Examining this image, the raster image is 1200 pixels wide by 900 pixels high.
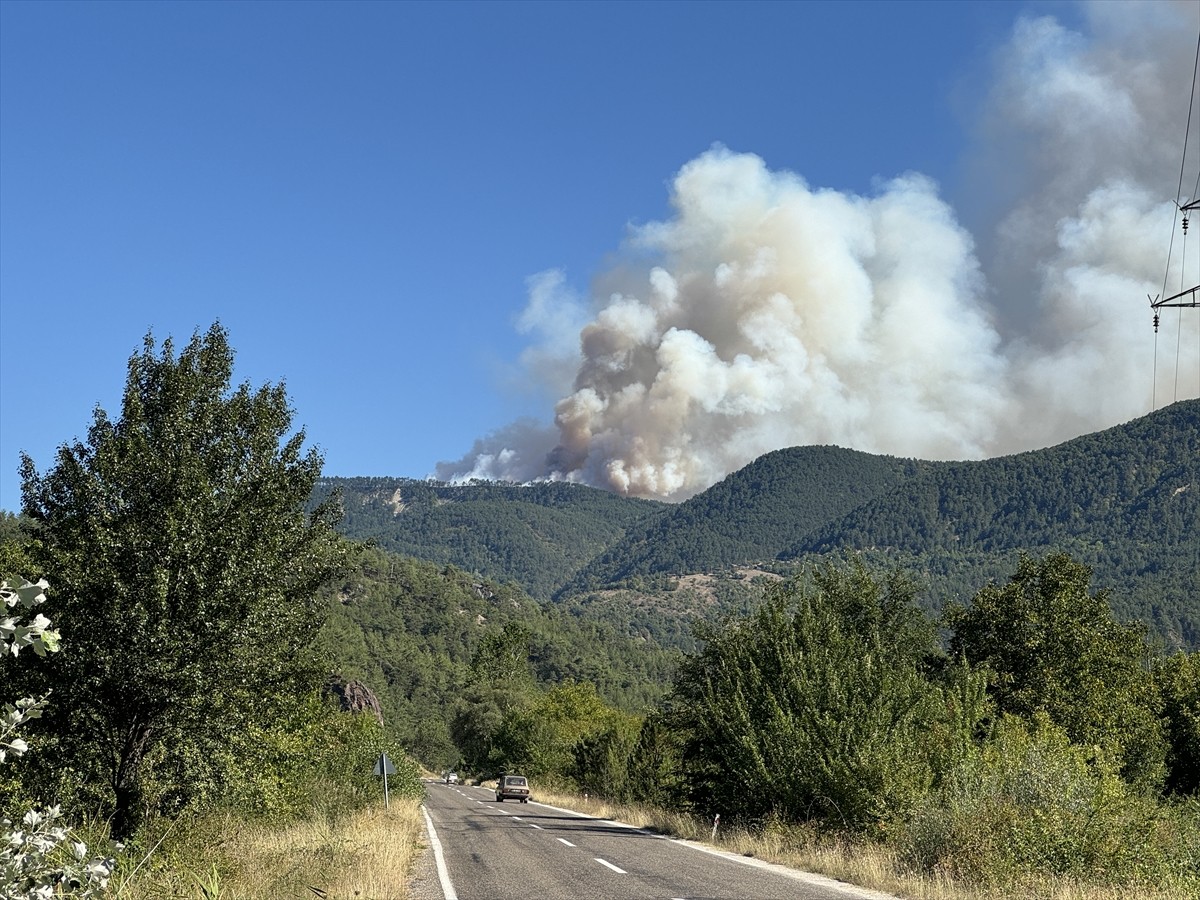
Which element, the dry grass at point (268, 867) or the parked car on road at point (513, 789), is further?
the parked car on road at point (513, 789)

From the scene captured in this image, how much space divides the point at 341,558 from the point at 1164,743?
48.8m

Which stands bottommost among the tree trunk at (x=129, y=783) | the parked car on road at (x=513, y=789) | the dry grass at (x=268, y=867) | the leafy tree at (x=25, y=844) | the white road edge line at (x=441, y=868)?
the parked car on road at (x=513, y=789)

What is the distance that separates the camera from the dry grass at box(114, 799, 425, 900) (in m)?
12.1

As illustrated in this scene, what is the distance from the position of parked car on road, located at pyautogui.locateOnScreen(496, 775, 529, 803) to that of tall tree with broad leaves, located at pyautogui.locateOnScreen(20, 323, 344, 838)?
43.1 meters

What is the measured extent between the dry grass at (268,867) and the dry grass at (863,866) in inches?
292

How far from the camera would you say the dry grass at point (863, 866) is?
14.6 metres

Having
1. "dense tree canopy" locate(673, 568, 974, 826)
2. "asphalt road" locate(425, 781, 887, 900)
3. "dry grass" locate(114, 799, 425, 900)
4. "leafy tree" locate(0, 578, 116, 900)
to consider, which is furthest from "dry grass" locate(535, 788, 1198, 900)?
"leafy tree" locate(0, 578, 116, 900)

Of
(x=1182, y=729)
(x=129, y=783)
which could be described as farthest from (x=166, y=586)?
(x=1182, y=729)

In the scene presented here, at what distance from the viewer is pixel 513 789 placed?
58781 millimetres

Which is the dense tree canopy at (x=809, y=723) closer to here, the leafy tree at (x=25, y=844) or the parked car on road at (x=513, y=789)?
the leafy tree at (x=25, y=844)

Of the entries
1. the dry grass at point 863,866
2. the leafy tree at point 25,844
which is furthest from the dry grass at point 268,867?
the dry grass at point 863,866

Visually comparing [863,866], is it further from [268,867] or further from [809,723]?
[268,867]

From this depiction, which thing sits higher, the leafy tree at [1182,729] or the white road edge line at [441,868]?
the leafy tree at [1182,729]

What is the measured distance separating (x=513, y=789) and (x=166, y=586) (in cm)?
4737
